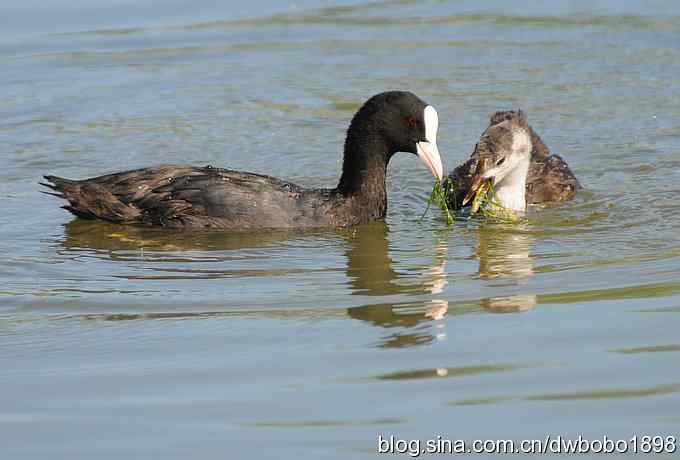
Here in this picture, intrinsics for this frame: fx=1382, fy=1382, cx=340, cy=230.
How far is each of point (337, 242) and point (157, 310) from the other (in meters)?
2.21

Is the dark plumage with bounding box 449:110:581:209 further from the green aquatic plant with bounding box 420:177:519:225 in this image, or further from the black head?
the black head

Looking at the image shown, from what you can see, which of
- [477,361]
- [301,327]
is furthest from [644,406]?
[301,327]

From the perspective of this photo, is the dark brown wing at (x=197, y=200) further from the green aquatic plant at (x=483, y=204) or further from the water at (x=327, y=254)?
the green aquatic plant at (x=483, y=204)

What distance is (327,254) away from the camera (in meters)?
8.73

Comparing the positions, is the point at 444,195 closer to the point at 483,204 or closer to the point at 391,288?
the point at 483,204

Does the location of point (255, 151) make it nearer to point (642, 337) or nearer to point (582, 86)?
point (582, 86)

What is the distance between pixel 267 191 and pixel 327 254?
924 millimetres

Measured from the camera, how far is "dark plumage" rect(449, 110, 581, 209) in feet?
31.7

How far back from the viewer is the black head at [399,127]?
9.51 m

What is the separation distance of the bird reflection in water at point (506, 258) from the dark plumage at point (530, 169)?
0.50 m

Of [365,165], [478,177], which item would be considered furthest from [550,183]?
[365,165]

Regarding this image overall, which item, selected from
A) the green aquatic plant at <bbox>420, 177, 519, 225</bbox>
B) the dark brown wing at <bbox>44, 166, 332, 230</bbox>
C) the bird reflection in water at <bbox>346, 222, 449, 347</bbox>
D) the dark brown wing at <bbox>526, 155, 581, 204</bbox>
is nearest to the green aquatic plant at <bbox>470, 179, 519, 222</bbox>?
the green aquatic plant at <bbox>420, 177, 519, 225</bbox>

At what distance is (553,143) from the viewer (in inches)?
468

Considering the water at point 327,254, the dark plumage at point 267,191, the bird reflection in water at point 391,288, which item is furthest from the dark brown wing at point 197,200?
the bird reflection in water at point 391,288
